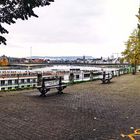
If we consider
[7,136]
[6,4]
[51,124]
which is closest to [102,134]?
[51,124]

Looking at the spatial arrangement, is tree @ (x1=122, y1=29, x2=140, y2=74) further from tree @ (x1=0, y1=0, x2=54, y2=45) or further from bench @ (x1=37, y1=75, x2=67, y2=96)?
tree @ (x1=0, y1=0, x2=54, y2=45)

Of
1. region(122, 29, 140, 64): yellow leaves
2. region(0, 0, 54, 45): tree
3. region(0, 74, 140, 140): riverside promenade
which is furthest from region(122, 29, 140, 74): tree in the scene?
region(0, 0, 54, 45): tree

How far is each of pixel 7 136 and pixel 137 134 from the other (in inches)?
154

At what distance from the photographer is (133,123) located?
463 inches

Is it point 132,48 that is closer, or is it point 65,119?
point 65,119

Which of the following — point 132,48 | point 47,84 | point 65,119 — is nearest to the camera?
point 65,119

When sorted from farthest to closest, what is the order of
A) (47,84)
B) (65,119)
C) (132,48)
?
1. (132,48)
2. (47,84)
3. (65,119)

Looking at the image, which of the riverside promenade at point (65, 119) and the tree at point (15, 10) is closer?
the riverside promenade at point (65, 119)

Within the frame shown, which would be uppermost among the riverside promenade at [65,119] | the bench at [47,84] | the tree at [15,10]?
the tree at [15,10]

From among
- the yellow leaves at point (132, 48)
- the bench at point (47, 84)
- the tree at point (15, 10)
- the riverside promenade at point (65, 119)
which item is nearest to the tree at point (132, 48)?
the yellow leaves at point (132, 48)

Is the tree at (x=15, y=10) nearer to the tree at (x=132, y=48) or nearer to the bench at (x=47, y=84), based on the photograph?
the bench at (x=47, y=84)

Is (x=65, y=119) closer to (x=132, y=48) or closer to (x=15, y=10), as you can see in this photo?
(x=15, y=10)

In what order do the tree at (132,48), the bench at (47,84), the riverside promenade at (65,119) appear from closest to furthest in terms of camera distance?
the riverside promenade at (65,119), the bench at (47,84), the tree at (132,48)

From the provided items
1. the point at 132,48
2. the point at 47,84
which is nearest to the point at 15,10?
the point at 47,84
